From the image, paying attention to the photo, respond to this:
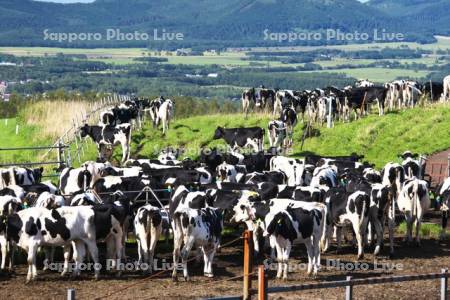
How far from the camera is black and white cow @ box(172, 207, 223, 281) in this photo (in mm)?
19906

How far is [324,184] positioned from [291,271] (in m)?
7.29

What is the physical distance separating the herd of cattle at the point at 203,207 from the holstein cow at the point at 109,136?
23.2 ft

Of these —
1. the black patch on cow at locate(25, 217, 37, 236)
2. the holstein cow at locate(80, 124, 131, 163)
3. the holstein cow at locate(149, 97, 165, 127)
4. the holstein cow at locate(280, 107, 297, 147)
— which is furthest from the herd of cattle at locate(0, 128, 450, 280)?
the holstein cow at locate(149, 97, 165, 127)

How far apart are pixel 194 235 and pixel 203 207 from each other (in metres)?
2.55

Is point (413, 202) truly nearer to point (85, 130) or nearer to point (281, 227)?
point (281, 227)

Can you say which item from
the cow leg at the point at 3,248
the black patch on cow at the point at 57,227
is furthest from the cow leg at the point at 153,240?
the cow leg at the point at 3,248

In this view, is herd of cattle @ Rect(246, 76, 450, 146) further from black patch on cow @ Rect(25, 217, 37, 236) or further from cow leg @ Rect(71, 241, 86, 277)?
black patch on cow @ Rect(25, 217, 37, 236)

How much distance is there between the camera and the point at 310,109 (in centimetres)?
4344

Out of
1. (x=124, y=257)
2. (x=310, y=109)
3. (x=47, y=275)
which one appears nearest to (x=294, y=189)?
(x=124, y=257)

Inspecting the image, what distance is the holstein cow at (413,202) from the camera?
2428cm

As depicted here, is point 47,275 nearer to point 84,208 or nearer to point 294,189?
point 84,208

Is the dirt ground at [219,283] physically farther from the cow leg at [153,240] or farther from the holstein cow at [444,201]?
the holstein cow at [444,201]

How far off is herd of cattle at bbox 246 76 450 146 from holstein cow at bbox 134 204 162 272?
20.3 metres

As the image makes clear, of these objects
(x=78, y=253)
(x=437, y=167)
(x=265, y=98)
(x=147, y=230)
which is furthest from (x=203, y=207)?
(x=265, y=98)
